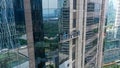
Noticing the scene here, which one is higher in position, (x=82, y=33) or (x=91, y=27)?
(x=91, y=27)

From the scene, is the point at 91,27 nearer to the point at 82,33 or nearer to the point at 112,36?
the point at 82,33

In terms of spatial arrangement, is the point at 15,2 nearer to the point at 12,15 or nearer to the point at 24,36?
the point at 12,15

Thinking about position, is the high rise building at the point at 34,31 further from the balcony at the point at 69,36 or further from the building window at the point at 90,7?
the building window at the point at 90,7

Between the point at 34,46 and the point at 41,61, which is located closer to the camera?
the point at 34,46

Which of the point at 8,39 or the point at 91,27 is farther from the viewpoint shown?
the point at 91,27

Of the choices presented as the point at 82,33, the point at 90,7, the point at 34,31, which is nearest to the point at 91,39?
the point at 82,33

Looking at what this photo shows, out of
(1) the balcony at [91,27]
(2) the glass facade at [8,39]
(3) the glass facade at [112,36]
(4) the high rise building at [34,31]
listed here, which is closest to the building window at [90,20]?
(1) the balcony at [91,27]

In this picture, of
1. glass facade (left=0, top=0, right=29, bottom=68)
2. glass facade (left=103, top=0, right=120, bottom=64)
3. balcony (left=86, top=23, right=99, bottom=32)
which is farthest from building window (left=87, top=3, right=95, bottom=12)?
glass facade (left=0, top=0, right=29, bottom=68)

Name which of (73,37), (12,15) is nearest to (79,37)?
(73,37)
